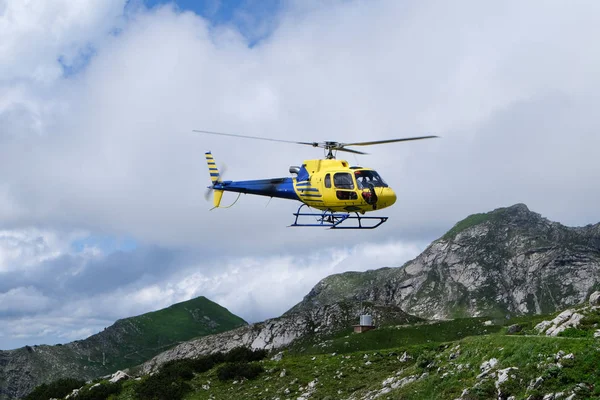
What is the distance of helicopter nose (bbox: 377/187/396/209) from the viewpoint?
128 ft

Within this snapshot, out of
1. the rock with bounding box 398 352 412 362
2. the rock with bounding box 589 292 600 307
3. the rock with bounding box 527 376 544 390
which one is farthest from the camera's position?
the rock with bounding box 398 352 412 362

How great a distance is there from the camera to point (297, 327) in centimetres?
11775

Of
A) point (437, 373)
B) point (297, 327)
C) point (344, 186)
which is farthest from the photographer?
point (297, 327)

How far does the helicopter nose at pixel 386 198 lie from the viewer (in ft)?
128

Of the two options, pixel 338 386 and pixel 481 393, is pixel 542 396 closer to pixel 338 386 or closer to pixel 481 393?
pixel 481 393

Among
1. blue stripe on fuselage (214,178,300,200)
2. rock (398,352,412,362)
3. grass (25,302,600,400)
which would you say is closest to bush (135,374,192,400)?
grass (25,302,600,400)

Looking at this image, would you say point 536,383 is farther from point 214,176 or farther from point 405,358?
point 214,176

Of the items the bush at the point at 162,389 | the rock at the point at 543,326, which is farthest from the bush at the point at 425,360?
the bush at the point at 162,389

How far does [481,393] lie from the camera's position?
28.1m

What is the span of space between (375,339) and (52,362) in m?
122

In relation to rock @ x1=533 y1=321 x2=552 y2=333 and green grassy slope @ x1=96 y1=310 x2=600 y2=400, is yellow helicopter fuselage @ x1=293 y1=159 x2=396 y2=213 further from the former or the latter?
rock @ x1=533 y1=321 x2=552 y2=333

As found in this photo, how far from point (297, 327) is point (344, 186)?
81750 millimetres

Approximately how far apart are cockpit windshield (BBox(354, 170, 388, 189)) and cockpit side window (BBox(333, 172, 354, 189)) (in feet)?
1.59

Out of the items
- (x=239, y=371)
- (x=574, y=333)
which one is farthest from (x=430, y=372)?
(x=239, y=371)
